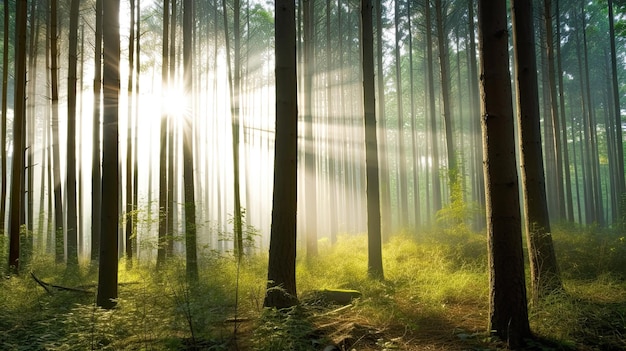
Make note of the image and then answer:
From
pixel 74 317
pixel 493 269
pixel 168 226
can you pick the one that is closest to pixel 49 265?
pixel 168 226

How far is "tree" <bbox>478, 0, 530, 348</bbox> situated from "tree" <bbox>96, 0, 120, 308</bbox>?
5.24m

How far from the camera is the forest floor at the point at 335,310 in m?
4.06

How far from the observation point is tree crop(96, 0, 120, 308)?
5371mm

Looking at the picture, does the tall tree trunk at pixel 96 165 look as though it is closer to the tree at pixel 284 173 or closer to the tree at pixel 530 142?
the tree at pixel 284 173

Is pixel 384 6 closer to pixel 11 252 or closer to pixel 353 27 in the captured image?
pixel 353 27

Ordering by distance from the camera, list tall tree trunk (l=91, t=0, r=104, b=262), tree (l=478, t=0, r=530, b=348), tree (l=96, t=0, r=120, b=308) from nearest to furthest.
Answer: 1. tree (l=478, t=0, r=530, b=348)
2. tree (l=96, t=0, r=120, b=308)
3. tall tree trunk (l=91, t=0, r=104, b=262)

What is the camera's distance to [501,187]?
4223 millimetres

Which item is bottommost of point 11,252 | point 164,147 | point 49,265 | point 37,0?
point 49,265

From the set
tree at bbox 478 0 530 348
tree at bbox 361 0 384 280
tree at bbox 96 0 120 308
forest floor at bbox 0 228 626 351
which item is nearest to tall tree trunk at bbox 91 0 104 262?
forest floor at bbox 0 228 626 351

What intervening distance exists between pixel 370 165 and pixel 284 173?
10.7 feet

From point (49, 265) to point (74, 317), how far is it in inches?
338

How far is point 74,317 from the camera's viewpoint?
4.16 meters

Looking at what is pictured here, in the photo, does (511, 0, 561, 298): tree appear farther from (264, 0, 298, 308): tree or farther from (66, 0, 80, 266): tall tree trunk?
(66, 0, 80, 266): tall tree trunk

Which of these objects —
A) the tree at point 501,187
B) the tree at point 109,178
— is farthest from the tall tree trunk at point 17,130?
the tree at point 501,187
